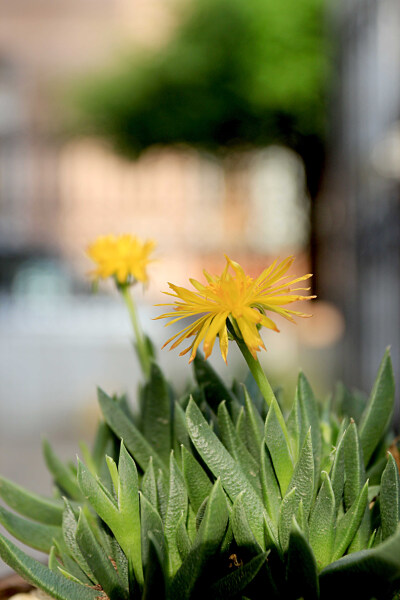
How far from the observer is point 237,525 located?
15.1 inches

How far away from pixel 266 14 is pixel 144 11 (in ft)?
8.83

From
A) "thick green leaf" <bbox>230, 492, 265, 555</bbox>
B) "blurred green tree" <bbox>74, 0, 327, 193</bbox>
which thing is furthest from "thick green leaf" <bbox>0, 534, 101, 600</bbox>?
"blurred green tree" <bbox>74, 0, 327, 193</bbox>

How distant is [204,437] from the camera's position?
41cm

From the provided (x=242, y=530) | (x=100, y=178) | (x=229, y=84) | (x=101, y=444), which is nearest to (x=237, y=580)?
(x=242, y=530)

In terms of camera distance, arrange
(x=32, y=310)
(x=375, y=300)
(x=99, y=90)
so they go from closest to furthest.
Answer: (x=375, y=300)
(x=32, y=310)
(x=99, y=90)

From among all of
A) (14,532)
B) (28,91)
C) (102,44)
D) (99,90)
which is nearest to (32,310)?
(99,90)

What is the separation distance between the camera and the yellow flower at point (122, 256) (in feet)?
2.06

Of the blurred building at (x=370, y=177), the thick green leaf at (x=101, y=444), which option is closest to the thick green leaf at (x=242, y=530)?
the thick green leaf at (x=101, y=444)

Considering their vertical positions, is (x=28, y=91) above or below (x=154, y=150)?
above

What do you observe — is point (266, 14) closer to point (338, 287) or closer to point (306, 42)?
point (306, 42)

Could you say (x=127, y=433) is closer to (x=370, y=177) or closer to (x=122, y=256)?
(x=122, y=256)

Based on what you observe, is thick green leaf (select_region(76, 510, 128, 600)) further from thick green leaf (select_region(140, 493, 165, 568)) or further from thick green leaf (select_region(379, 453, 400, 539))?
thick green leaf (select_region(379, 453, 400, 539))

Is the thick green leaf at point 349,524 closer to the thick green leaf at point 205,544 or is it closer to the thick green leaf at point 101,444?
the thick green leaf at point 205,544

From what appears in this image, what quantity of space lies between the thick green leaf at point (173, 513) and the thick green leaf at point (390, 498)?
0.12 meters
